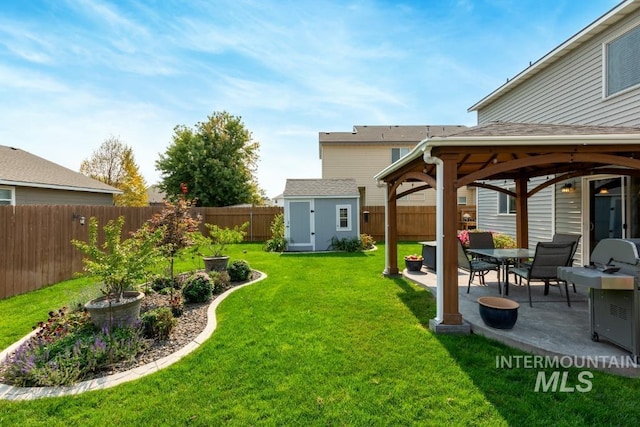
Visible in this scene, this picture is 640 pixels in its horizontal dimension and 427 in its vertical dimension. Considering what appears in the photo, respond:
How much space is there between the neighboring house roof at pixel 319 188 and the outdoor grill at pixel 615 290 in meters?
9.78

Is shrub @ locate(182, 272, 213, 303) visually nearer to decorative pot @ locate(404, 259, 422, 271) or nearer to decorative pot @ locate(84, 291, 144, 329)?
decorative pot @ locate(84, 291, 144, 329)

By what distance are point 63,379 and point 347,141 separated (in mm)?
16764

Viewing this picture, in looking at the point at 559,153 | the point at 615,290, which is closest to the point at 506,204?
the point at 559,153

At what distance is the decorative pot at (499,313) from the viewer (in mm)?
3891

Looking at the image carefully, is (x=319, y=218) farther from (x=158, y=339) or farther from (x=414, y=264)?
(x=158, y=339)

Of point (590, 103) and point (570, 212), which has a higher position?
point (590, 103)

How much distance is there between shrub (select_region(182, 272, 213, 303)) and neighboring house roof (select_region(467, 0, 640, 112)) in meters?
9.29

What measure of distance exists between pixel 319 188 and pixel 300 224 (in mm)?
1806

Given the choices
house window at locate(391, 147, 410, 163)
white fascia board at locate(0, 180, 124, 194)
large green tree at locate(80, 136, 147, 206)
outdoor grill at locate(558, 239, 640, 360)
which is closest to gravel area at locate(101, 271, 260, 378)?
outdoor grill at locate(558, 239, 640, 360)

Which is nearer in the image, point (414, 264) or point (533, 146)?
point (533, 146)

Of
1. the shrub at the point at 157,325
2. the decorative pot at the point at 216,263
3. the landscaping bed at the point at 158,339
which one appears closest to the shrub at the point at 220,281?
the landscaping bed at the point at 158,339

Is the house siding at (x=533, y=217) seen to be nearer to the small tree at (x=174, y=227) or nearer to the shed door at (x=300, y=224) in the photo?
the shed door at (x=300, y=224)

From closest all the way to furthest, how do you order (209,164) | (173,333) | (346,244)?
(173,333) → (346,244) → (209,164)

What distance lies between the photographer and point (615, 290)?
321 cm
